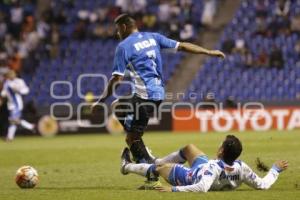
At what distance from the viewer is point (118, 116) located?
35.0ft

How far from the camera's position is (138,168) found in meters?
10.1

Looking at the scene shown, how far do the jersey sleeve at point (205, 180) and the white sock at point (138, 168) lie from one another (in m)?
1.05

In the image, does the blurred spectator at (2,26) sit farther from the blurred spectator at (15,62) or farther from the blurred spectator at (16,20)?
the blurred spectator at (15,62)

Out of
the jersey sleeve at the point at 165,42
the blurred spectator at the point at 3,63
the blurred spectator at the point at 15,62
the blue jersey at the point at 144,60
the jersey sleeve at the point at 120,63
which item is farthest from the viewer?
the blurred spectator at the point at 15,62

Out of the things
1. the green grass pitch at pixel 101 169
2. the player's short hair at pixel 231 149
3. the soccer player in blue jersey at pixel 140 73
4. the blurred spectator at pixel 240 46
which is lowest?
the green grass pitch at pixel 101 169

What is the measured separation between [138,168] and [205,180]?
4.63 ft

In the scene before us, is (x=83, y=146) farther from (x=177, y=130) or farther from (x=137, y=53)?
(x=137, y=53)

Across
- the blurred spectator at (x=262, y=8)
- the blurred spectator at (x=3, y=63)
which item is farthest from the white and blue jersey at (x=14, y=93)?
the blurred spectator at (x=262, y=8)

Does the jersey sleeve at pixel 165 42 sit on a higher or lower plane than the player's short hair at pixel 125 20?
lower

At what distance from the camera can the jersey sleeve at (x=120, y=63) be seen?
1014 centimetres

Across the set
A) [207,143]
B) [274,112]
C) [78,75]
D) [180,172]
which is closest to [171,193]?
[180,172]

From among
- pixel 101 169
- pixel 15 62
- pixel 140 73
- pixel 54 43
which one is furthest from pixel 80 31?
pixel 140 73

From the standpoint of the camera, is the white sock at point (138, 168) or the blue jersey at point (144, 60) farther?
the blue jersey at point (144, 60)

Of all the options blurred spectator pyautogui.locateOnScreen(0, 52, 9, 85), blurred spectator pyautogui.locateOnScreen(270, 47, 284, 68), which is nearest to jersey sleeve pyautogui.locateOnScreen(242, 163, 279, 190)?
blurred spectator pyautogui.locateOnScreen(270, 47, 284, 68)
